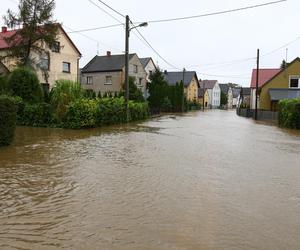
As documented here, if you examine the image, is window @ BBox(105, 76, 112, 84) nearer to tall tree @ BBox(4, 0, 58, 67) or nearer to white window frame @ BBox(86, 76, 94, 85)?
white window frame @ BBox(86, 76, 94, 85)

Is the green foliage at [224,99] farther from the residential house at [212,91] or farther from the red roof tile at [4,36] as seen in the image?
the red roof tile at [4,36]

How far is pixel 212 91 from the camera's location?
97.5m

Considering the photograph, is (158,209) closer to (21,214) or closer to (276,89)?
(21,214)

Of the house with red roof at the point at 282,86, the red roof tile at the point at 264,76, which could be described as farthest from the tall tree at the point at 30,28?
the red roof tile at the point at 264,76

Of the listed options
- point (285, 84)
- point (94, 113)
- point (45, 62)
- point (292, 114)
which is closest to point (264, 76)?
point (285, 84)

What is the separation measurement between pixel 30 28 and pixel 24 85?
30.6 ft

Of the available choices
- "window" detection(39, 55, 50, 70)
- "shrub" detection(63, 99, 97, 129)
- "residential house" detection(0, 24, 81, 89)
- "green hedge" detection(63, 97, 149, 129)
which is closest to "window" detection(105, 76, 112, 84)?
"residential house" detection(0, 24, 81, 89)

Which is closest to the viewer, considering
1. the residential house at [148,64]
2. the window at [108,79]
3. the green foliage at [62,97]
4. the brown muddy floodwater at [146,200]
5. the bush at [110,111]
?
the brown muddy floodwater at [146,200]

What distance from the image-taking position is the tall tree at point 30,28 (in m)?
29.4

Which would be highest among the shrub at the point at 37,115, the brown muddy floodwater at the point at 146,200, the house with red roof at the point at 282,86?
the house with red roof at the point at 282,86

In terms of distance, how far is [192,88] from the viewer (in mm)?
76625

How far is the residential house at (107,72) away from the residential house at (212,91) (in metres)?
44.8

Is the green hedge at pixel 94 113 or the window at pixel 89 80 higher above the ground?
the window at pixel 89 80

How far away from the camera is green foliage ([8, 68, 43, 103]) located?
21984 mm
